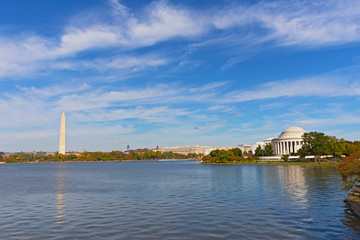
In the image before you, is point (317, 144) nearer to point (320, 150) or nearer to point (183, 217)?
point (320, 150)

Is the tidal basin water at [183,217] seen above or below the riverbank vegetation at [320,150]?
below

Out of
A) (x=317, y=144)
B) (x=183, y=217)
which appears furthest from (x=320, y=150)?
(x=183, y=217)

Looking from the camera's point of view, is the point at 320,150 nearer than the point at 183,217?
No

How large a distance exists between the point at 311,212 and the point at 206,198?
13074mm

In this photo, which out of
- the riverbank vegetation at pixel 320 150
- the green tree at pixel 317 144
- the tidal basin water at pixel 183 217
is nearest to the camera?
the tidal basin water at pixel 183 217

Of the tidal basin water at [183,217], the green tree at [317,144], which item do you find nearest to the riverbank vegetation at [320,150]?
the green tree at [317,144]

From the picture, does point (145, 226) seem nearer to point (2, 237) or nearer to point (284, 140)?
point (2, 237)

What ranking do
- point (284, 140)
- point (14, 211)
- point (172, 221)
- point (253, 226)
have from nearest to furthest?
point (253, 226) → point (172, 221) → point (14, 211) → point (284, 140)

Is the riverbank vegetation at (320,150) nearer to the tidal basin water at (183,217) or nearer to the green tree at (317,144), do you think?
the green tree at (317,144)

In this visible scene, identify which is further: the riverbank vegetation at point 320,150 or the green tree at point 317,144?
the green tree at point 317,144

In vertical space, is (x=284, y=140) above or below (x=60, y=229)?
above

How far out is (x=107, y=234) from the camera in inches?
834

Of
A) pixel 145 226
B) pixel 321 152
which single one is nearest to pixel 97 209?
pixel 145 226

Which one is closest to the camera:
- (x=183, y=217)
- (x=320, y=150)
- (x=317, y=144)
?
(x=183, y=217)
